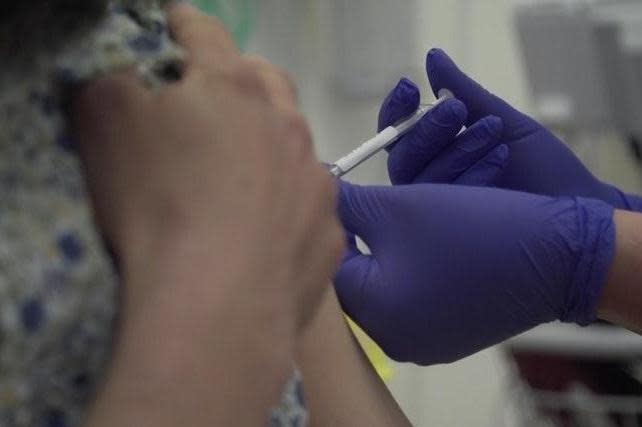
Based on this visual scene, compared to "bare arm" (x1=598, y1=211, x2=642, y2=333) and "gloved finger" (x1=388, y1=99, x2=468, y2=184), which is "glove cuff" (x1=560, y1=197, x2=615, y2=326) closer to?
"bare arm" (x1=598, y1=211, x2=642, y2=333)

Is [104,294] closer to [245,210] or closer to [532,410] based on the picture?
[245,210]

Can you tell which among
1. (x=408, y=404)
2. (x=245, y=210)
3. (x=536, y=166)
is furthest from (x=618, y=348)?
(x=245, y=210)

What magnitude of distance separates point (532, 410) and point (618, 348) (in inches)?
7.6

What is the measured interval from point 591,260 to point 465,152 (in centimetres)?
19

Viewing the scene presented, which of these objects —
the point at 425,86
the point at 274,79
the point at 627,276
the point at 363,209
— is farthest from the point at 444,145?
the point at 425,86

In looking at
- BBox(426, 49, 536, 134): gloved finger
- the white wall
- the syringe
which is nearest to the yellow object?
the syringe

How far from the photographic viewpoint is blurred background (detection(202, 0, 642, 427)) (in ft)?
4.99

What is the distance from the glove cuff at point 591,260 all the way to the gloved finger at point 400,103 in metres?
0.23

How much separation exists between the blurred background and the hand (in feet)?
3.13

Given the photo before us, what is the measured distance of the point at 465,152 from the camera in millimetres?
998

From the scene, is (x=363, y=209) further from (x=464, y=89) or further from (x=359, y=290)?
(x=464, y=89)

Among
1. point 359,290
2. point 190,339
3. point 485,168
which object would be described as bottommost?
point 359,290

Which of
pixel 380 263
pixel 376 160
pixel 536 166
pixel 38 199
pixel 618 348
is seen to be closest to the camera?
pixel 38 199

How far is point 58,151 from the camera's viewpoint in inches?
16.0
